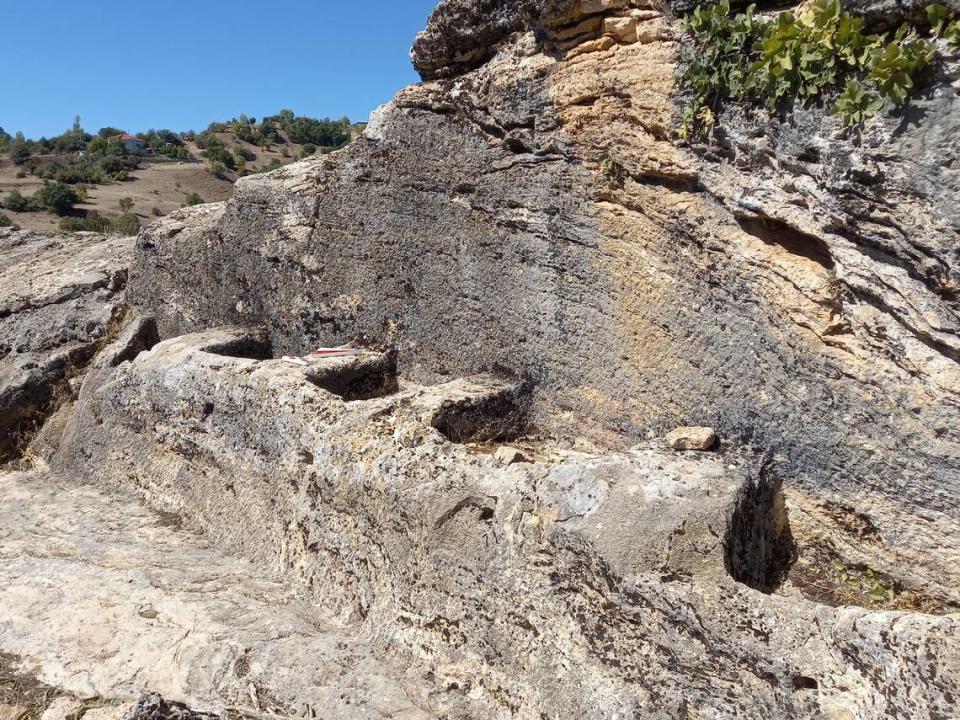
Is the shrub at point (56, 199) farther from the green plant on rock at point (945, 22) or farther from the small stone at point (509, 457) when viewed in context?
the green plant on rock at point (945, 22)

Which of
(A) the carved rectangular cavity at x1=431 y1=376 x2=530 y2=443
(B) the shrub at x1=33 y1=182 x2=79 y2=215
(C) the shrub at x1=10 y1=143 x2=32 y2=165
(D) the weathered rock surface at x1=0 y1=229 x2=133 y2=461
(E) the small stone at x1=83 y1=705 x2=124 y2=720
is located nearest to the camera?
(E) the small stone at x1=83 y1=705 x2=124 y2=720

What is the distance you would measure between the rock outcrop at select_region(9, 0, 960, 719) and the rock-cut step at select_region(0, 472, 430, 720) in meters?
0.21

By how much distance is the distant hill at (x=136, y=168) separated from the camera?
103 ft

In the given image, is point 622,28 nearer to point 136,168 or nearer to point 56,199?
point 56,199

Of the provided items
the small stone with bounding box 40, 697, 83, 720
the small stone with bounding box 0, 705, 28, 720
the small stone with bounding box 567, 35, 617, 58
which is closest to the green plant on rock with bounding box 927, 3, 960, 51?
the small stone with bounding box 567, 35, 617, 58

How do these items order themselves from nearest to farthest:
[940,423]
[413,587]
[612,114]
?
1. [940,423]
2. [413,587]
3. [612,114]

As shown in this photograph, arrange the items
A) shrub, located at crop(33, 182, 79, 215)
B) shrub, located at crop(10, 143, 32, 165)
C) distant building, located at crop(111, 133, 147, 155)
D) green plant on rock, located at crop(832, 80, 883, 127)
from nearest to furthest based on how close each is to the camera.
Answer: green plant on rock, located at crop(832, 80, 883, 127) → shrub, located at crop(33, 182, 79, 215) → shrub, located at crop(10, 143, 32, 165) → distant building, located at crop(111, 133, 147, 155)

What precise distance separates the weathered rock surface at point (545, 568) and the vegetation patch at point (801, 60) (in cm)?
176

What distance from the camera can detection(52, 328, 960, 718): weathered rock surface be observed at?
2836 mm

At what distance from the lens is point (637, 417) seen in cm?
450

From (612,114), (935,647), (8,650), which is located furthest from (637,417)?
(8,650)

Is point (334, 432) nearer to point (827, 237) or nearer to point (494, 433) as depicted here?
point (494, 433)

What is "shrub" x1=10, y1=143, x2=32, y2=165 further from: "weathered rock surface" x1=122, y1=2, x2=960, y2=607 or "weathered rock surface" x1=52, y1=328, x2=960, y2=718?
"weathered rock surface" x1=52, y1=328, x2=960, y2=718

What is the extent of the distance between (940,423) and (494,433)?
2543 mm
